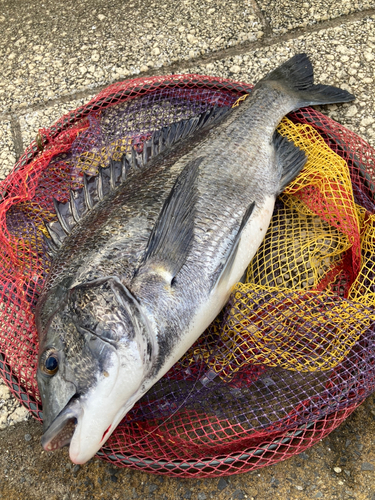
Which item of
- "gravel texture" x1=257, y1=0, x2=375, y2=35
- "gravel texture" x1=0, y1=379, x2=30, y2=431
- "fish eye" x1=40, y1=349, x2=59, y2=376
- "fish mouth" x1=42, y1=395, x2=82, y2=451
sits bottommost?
"gravel texture" x1=0, y1=379, x2=30, y2=431

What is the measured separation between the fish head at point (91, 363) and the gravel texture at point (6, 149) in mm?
2064

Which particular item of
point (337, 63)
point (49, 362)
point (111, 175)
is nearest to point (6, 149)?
point (111, 175)

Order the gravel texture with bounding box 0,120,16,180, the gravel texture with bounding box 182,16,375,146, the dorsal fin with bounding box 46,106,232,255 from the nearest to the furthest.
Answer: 1. the dorsal fin with bounding box 46,106,232,255
2. the gravel texture with bounding box 182,16,375,146
3. the gravel texture with bounding box 0,120,16,180

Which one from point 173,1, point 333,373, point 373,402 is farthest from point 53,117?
point 373,402

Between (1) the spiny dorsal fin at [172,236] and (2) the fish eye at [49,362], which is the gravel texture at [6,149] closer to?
(1) the spiny dorsal fin at [172,236]

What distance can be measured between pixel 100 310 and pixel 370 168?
6.75 ft

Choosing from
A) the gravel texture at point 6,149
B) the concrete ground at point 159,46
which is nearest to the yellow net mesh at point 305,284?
the concrete ground at point 159,46

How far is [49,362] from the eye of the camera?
184 centimetres

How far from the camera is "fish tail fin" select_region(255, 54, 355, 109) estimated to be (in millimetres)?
2996

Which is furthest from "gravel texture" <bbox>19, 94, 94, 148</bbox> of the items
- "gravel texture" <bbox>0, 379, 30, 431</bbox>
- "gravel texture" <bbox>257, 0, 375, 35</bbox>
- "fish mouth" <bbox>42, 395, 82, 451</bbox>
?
"fish mouth" <bbox>42, 395, 82, 451</bbox>

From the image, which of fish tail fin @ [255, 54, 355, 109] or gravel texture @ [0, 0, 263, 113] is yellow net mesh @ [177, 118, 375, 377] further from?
gravel texture @ [0, 0, 263, 113]

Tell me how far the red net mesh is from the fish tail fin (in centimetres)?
14

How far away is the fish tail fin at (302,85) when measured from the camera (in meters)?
3.00

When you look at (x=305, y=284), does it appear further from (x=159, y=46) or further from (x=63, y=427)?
(x=159, y=46)
